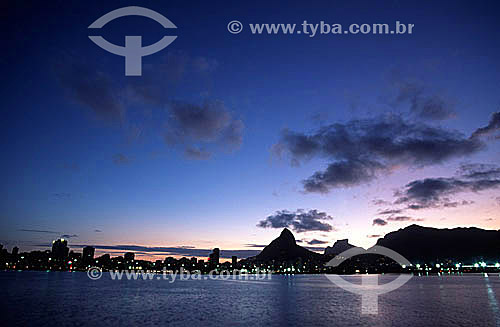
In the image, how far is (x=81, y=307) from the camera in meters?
78.8

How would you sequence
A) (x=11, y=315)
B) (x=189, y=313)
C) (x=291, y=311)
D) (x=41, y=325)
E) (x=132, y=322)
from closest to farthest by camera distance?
(x=41, y=325), (x=132, y=322), (x=11, y=315), (x=189, y=313), (x=291, y=311)

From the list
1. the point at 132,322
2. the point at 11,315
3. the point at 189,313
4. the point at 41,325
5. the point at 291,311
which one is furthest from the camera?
the point at 291,311

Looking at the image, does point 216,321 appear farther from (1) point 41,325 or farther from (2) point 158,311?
(1) point 41,325

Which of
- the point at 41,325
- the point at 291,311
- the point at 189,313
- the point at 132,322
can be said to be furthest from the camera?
the point at 291,311

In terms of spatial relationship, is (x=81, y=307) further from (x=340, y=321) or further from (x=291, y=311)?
(x=340, y=321)

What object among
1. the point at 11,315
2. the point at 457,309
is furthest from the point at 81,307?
the point at 457,309

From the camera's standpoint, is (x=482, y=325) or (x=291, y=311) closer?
(x=482, y=325)

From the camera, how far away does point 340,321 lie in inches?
2451

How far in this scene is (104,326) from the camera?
2190 inches

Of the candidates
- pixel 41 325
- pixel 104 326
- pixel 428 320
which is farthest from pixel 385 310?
pixel 41 325

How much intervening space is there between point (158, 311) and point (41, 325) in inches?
936

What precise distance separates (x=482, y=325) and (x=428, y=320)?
821cm

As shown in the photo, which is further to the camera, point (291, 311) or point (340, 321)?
point (291, 311)

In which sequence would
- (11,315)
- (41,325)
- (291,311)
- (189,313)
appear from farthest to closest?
(291,311), (189,313), (11,315), (41,325)
